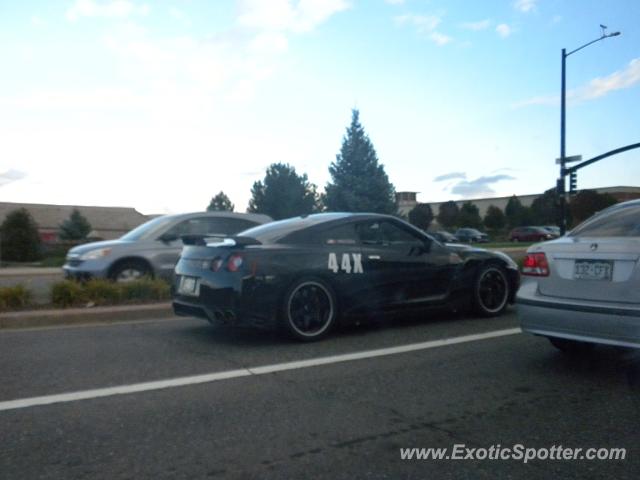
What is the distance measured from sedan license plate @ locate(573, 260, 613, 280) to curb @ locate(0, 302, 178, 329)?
204 inches

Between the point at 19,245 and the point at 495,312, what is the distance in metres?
30.6

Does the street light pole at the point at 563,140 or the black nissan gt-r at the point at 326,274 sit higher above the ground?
the street light pole at the point at 563,140

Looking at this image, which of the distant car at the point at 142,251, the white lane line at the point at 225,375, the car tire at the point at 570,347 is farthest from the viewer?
the distant car at the point at 142,251

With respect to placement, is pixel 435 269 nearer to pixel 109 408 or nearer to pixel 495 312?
pixel 495 312

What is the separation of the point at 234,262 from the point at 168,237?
4492 mm

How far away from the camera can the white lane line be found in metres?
4.58

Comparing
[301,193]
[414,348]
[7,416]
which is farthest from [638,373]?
[301,193]

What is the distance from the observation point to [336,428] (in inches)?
158

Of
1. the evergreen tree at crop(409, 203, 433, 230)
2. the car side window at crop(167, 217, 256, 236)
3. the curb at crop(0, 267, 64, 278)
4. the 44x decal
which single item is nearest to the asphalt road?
the 44x decal

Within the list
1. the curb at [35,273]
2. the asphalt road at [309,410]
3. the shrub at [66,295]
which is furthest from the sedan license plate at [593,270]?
the curb at [35,273]

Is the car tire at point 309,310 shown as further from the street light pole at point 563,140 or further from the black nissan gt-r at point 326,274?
the street light pole at point 563,140

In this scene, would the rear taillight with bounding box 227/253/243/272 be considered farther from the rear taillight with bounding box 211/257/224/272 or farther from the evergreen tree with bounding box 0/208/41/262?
the evergreen tree with bounding box 0/208/41/262

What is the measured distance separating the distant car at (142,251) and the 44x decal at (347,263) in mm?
3175

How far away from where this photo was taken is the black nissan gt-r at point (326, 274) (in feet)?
21.0
